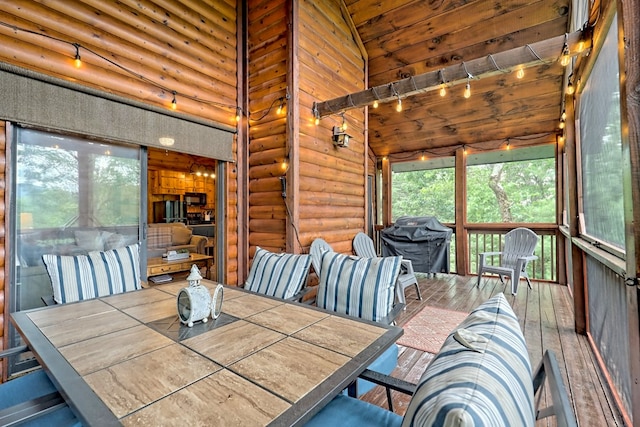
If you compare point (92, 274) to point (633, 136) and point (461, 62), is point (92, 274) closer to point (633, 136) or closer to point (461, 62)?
point (633, 136)

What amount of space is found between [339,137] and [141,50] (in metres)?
2.38

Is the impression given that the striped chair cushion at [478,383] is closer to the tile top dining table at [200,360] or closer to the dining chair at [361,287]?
the tile top dining table at [200,360]

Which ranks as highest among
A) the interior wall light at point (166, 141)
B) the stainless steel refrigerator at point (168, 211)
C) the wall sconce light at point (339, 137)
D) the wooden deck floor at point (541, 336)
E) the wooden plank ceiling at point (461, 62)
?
the wooden plank ceiling at point (461, 62)

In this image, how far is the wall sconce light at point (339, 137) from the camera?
4062mm

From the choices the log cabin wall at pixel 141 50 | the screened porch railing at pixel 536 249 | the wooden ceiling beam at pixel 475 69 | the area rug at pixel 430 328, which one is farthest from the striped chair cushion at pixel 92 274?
the screened porch railing at pixel 536 249

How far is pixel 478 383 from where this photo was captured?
555 millimetres

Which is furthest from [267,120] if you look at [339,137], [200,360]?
[200,360]

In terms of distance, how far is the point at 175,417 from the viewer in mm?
789

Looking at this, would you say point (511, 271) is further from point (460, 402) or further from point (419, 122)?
point (460, 402)

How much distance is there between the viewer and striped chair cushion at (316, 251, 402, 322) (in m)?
1.88

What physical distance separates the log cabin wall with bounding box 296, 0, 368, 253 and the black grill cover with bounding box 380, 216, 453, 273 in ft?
3.51

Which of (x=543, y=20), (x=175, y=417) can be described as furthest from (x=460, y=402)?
(x=543, y=20)

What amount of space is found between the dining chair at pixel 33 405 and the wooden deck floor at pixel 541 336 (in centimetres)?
158

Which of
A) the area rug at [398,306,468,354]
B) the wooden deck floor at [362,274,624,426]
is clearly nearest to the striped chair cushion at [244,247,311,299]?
the wooden deck floor at [362,274,624,426]
